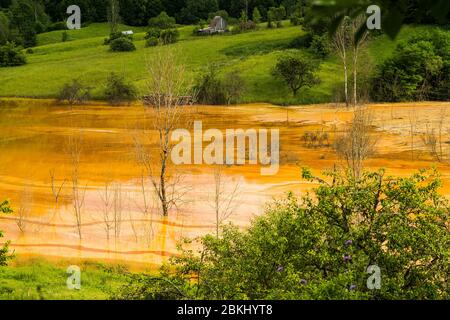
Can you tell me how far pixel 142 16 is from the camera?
9694 centimetres

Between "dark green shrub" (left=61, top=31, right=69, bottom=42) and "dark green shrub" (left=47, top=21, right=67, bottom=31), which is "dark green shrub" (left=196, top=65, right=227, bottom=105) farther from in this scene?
"dark green shrub" (left=47, top=21, right=67, bottom=31)

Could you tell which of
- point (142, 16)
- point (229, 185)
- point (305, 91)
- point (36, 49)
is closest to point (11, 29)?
point (36, 49)

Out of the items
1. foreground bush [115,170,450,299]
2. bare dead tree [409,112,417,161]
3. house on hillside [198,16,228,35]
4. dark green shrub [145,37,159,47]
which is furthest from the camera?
house on hillside [198,16,228,35]

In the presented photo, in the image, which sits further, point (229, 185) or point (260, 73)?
point (260, 73)

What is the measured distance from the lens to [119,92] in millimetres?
52688

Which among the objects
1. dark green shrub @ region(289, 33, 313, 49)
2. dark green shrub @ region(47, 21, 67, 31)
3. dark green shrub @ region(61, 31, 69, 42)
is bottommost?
dark green shrub @ region(289, 33, 313, 49)

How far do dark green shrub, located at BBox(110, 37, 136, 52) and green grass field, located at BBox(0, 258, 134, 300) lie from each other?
182 feet

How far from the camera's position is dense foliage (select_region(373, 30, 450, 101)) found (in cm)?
A: 4791

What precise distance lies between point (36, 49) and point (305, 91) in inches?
1605

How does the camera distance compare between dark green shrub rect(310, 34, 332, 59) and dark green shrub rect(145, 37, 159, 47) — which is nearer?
dark green shrub rect(310, 34, 332, 59)

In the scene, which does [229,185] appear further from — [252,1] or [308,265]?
[252,1]

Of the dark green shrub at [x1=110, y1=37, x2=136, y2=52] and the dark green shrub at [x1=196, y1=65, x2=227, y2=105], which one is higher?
the dark green shrub at [x1=110, y1=37, x2=136, y2=52]

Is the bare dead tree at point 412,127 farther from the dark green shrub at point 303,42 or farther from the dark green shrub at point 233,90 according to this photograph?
the dark green shrub at point 303,42

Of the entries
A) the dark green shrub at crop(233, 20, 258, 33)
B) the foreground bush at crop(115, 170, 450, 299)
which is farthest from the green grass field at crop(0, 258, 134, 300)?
the dark green shrub at crop(233, 20, 258, 33)
